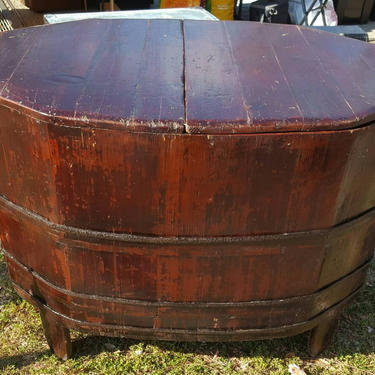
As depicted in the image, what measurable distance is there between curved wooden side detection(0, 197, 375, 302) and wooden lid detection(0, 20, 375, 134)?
542 mm

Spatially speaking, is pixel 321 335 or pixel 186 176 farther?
pixel 321 335

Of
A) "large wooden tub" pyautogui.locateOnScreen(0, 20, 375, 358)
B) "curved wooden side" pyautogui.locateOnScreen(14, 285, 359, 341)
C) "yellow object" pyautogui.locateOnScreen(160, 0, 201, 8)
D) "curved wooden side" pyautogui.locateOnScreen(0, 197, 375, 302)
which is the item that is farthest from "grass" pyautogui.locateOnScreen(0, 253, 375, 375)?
"yellow object" pyautogui.locateOnScreen(160, 0, 201, 8)

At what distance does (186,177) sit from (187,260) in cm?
45

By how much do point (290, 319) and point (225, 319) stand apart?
1.11 ft

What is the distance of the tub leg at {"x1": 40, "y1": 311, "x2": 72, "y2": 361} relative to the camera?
8.30 feet

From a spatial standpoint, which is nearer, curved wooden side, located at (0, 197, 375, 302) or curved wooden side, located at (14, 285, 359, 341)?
curved wooden side, located at (0, 197, 375, 302)

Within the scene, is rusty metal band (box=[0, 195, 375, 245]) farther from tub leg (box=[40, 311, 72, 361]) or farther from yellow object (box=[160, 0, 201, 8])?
yellow object (box=[160, 0, 201, 8])

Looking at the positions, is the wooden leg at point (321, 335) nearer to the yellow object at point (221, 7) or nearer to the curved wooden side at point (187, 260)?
the curved wooden side at point (187, 260)

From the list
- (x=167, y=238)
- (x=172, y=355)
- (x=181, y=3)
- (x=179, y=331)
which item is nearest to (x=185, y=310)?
(x=179, y=331)

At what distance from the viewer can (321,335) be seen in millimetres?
2662

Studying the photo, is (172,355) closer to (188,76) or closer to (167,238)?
(167,238)

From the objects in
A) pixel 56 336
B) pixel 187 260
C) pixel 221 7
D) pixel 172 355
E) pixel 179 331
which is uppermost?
pixel 187 260

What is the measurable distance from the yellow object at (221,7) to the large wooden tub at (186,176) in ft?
19.8

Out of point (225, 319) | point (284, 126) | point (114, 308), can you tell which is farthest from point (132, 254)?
point (284, 126)
